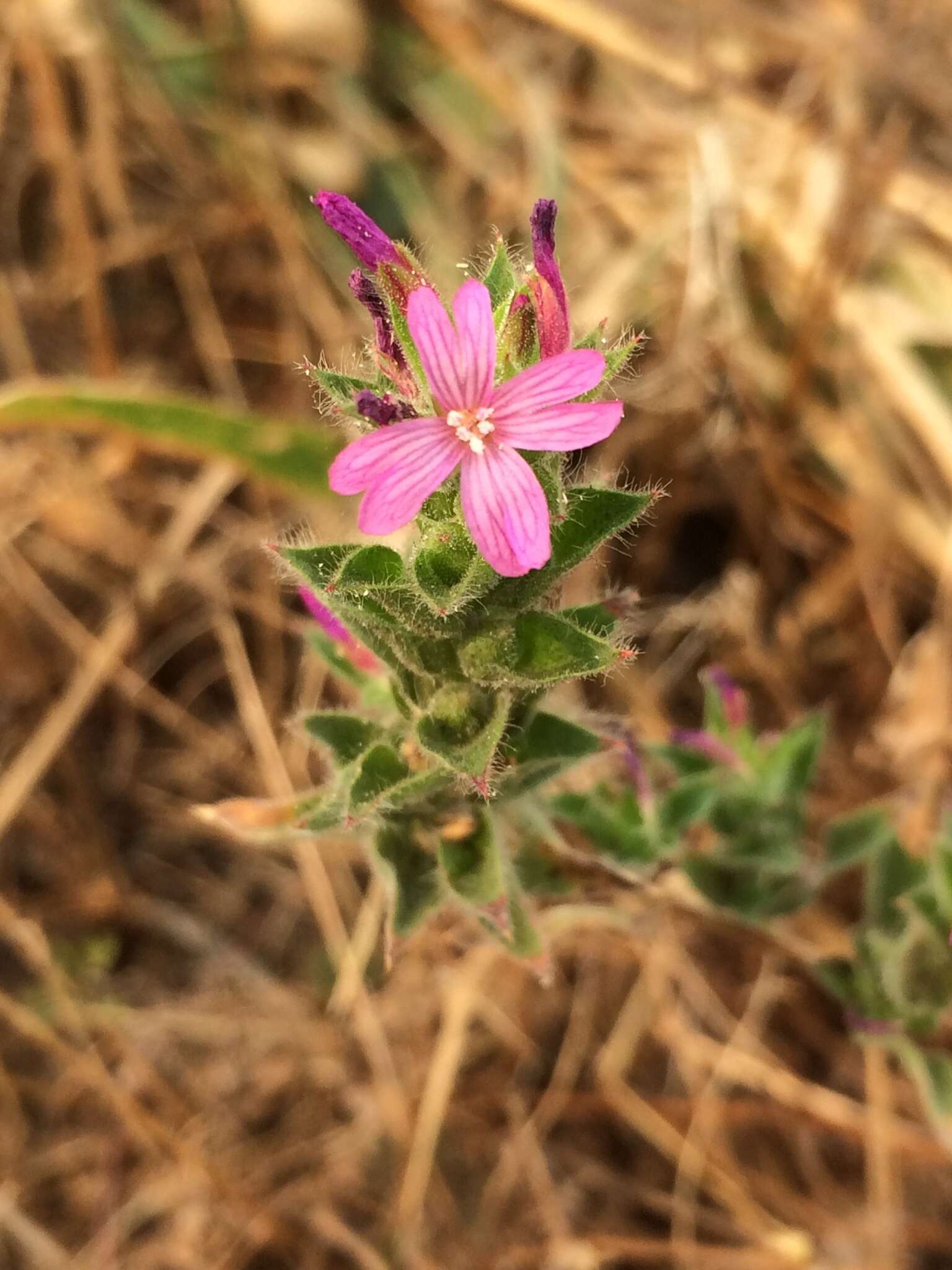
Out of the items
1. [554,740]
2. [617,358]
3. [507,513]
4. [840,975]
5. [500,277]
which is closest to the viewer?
[507,513]

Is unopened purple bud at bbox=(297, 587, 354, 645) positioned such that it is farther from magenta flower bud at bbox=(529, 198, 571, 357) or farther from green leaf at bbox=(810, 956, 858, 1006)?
green leaf at bbox=(810, 956, 858, 1006)

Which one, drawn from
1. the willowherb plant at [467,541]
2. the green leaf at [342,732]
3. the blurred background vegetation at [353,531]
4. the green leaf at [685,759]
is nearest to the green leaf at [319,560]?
the willowherb plant at [467,541]

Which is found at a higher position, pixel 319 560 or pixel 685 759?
pixel 319 560

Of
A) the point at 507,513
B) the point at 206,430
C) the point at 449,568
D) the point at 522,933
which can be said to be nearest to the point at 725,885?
the point at 522,933

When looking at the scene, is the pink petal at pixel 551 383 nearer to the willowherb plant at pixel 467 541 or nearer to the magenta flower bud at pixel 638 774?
the willowherb plant at pixel 467 541

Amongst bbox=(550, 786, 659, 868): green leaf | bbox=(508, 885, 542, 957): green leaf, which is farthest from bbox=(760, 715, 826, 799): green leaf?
bbox=(508, 885, 542, 957): green leaf

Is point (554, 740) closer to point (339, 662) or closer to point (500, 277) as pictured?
point (339, 662)
